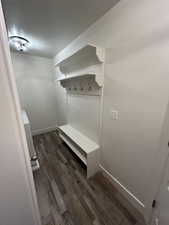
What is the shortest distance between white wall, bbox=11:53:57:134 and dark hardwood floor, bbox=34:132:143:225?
1691 mm

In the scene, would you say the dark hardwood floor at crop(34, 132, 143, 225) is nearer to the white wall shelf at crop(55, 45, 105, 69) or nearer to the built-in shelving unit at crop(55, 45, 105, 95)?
the built-in shelving unit at crop(55, 45, 105, 95)

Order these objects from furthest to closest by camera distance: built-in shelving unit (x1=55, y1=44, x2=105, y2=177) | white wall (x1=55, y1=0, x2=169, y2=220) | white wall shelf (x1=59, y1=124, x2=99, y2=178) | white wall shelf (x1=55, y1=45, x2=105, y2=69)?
white wall shelf (x1=59, y1=124, x2=99, y2=178), built-in shelving unit (x1=55, y1=44, x2=105, y2=177), white wall shelf (x1=55, y1=45, x2=105, y2=69), white wall (x1=55, y1=0, x2=169, y2=220)

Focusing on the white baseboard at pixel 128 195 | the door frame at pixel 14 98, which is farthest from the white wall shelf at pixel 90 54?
the white baseboard at pixel 128 195

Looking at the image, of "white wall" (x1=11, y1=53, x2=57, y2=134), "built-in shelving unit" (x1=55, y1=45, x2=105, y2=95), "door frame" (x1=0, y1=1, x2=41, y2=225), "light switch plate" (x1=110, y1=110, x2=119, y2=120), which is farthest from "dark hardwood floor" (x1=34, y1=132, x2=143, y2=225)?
"white wall" (x1=11, y1=53, x2=57, y2=134)

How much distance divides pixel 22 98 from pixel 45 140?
146 cm

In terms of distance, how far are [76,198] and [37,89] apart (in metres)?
3.00

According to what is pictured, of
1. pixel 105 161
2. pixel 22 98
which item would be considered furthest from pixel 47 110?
pixel 105 161

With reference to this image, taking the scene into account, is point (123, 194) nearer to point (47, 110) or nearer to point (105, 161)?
point (105, 161)

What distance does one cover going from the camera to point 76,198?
1429 millimetres

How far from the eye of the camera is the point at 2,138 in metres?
0.57

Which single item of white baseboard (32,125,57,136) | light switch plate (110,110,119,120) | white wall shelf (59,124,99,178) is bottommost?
white baseboard (32,125,57,136)

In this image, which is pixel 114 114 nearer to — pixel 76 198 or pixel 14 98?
pixel 14 98

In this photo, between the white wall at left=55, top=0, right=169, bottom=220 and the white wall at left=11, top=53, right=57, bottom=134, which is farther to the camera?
the white wall at left=11, top=53, right=57, bottom=134

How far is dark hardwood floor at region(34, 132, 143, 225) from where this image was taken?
120 centimetres
